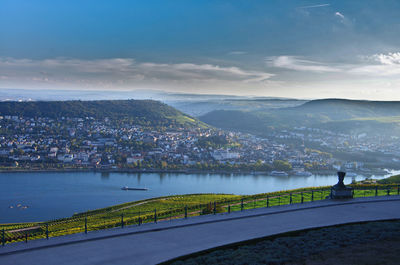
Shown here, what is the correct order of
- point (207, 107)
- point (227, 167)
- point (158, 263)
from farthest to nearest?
point (207, 107)
point (227, 167)
point (158, 263)

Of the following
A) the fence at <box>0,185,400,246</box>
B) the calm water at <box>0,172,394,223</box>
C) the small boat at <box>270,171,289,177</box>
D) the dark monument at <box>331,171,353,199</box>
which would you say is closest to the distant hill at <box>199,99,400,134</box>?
the small boat at <box>270,171,289,177</box>

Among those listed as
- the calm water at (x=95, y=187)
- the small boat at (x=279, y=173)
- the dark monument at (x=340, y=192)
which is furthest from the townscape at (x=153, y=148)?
the dark monument at (x=340, y=192)

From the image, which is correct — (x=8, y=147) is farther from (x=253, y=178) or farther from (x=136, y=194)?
(x=253, y=178)

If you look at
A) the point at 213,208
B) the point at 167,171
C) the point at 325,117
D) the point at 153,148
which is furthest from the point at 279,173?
the point at 325,117

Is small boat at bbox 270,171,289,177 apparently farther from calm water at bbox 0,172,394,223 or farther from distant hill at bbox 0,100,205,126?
distant hill at bbox 0,100,205,126

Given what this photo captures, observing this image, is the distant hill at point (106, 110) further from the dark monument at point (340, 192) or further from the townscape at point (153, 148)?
the dark monument at point (340, 192)

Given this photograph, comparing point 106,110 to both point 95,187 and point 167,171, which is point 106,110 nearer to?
point 167,171

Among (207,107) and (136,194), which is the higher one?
(207,107)

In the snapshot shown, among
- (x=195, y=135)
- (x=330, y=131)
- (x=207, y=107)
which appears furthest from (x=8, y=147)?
(x=207, y=107)
